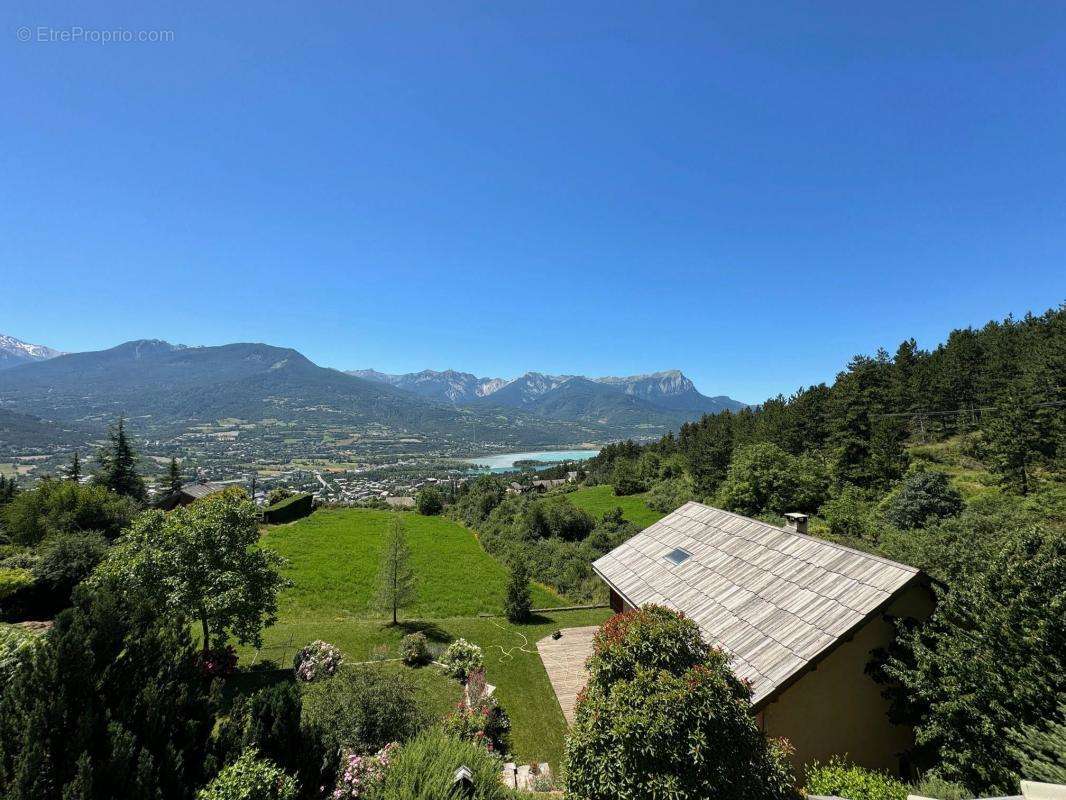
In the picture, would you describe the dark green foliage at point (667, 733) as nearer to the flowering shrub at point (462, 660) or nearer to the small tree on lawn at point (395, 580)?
the flowering shrub at point (462, 660)

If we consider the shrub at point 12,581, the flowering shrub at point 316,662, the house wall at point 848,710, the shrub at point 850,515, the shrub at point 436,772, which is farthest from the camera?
the shrub at point 850,515

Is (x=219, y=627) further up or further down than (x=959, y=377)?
further down

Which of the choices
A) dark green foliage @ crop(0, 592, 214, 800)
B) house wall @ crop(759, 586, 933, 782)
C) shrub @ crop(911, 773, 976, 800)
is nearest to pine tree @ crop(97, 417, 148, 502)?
dark green foliage @ crop(0, 592, 214, 800)

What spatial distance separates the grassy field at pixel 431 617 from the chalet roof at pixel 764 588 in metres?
4.74

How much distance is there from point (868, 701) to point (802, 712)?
1.71 metres

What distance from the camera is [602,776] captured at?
5934 millimetres

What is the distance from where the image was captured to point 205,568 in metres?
13.0

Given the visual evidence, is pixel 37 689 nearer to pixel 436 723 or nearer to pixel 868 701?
pixel 436 723

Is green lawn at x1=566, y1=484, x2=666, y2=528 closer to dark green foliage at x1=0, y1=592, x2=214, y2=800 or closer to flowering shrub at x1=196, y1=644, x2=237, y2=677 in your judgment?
flowering shrub at x1=196, y1=644, x2=237, y2=677

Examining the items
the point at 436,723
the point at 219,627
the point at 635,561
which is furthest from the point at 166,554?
the point at 635,561

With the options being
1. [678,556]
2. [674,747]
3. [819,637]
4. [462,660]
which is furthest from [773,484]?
[674,747]

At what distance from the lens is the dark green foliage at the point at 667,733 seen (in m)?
5.69

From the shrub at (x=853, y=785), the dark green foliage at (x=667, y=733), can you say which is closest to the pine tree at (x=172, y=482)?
the dark green foliage at (x=667, y=733)

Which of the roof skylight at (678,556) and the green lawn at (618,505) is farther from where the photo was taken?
the green lawn at (618,505)
